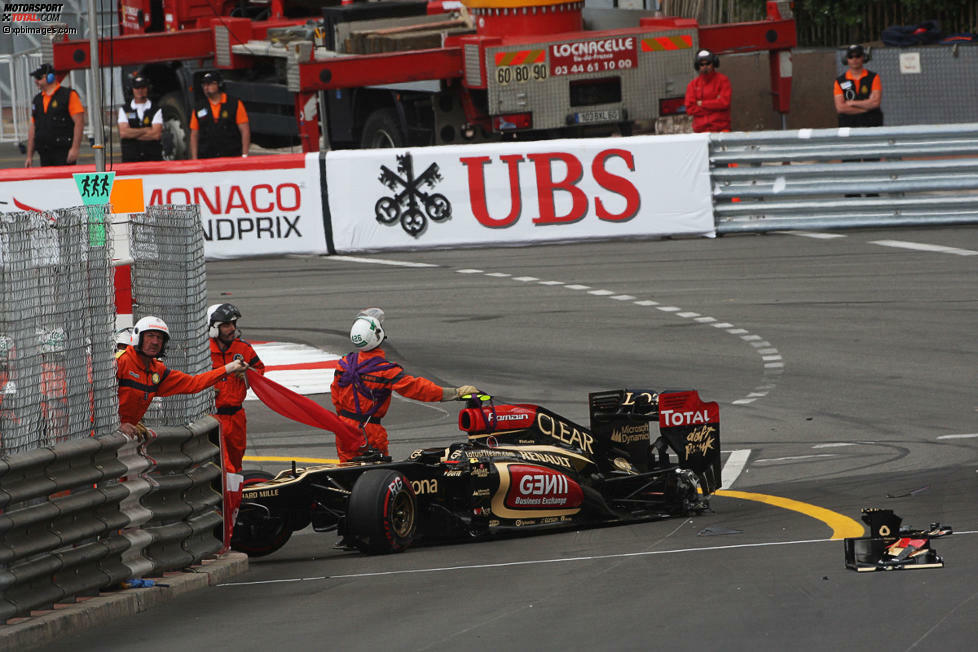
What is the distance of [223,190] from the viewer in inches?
758

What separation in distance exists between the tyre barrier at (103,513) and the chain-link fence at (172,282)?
19cm

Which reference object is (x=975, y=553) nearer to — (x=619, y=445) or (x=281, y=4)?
(x=619, y=445)

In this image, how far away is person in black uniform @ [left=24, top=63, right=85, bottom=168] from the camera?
865 inches

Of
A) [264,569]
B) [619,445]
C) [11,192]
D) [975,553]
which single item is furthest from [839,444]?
[11,192]

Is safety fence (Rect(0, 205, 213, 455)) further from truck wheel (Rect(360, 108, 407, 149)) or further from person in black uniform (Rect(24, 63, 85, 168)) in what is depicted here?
truck wheel (Rect(360, 108, 407, 149))

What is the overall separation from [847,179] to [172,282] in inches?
480

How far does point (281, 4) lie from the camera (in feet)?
90.9

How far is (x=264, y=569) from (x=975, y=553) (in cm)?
376

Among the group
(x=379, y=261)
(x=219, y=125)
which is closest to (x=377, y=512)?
(x=379, y=261)

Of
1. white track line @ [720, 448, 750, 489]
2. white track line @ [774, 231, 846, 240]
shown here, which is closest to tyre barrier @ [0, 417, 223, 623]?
white track line @ [720, 448, 750, 489]

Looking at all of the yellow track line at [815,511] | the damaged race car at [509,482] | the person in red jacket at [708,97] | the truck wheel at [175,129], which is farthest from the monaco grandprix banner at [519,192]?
the yellow track line at [815,511]

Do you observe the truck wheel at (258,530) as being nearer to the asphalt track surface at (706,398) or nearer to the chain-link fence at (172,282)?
the asphalt track surface at (706,398)

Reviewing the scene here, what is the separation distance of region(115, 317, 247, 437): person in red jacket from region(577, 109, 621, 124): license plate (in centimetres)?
1364

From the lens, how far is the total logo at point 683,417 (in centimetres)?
1027
